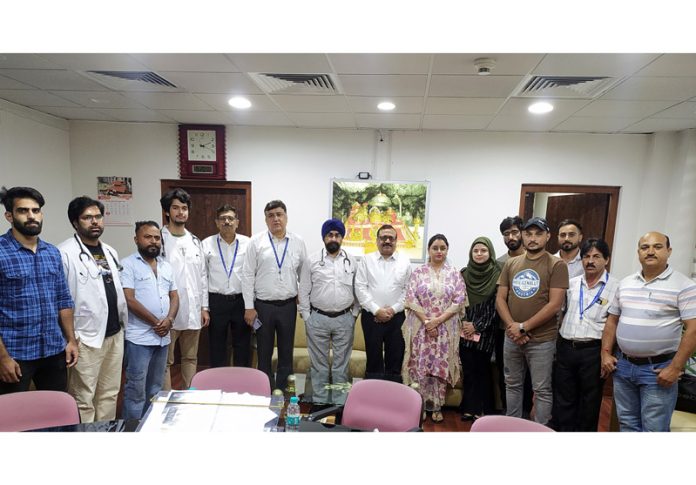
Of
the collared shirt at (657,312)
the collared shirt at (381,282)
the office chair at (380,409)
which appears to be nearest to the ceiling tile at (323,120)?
the collared shirt at (381,282)

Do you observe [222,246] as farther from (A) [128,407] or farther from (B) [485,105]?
(B) [485,105]

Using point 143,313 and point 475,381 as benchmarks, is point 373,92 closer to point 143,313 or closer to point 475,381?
point 143,313

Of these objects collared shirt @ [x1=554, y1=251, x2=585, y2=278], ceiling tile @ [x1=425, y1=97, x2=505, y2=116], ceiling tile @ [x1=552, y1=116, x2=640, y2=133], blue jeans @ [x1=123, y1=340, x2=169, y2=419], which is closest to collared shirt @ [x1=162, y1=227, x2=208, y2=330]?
blue jeans @ [x1=123, y1=340, x2=169, y2=419]

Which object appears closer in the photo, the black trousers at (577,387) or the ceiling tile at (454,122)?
the black trousers at (577,387)

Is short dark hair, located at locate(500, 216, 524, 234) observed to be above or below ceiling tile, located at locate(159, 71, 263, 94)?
below

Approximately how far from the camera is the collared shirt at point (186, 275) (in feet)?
8.11

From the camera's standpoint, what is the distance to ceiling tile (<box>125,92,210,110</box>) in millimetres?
2778

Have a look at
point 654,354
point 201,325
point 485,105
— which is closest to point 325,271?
point 201,325

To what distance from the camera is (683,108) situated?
8.87 ft

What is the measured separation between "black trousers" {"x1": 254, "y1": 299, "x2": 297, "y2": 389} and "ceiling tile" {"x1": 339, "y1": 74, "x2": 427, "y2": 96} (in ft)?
5.26

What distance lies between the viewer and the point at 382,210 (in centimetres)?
387

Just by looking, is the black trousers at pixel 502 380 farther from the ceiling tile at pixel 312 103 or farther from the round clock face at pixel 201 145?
the round clock face at pixel 201 145

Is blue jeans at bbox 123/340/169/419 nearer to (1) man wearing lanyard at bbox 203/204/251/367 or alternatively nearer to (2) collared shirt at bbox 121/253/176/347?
(2) collared shirt at bbox 121/253/176/347

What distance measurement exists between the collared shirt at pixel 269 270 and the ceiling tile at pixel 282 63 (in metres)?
1.12
